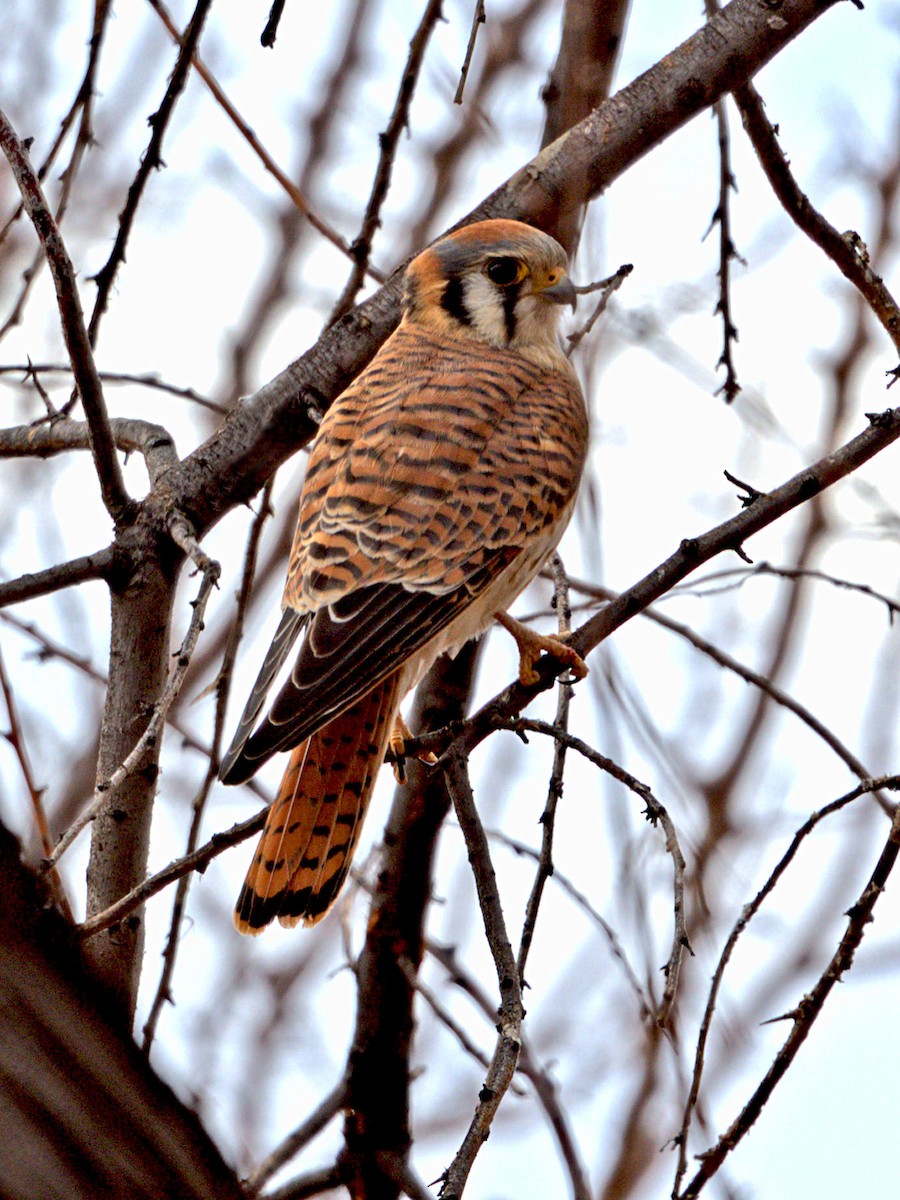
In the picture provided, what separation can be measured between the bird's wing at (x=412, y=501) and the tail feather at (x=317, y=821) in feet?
0.71

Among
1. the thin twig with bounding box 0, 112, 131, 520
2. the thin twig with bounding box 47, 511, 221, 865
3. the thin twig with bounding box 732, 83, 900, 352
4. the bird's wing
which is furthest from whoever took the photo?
the bird's wing

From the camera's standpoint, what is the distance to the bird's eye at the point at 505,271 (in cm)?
361

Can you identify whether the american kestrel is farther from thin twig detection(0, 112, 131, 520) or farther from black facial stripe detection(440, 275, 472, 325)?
thin twig detection(0, 112, 131, 520)

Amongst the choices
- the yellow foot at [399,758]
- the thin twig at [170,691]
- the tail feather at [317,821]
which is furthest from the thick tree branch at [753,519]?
the yellow foot at [399,758]

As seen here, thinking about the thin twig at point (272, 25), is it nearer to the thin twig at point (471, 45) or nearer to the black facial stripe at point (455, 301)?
the thin twig at point (471, 45)

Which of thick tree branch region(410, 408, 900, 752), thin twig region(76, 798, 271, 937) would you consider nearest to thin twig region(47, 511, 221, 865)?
thin twig region(76, 798, 271, 937)

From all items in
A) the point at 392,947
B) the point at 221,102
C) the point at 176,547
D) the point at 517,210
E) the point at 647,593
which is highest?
the point at 221,102

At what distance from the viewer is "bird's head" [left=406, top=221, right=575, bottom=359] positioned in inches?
141

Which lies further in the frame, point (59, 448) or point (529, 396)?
point (529, 396)

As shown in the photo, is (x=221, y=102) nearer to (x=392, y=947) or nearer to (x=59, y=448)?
(x=59, y=448)

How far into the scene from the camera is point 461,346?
12.0ft

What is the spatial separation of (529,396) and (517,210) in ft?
1.80

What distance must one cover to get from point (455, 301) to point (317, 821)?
5.24ft

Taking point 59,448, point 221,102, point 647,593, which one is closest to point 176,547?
point 59,448
